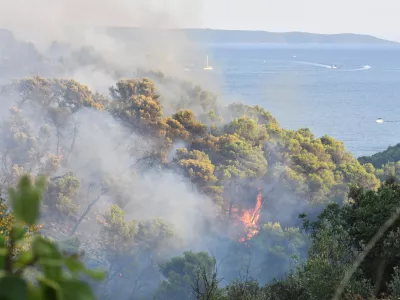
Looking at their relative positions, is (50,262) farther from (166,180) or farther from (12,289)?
(166,180)

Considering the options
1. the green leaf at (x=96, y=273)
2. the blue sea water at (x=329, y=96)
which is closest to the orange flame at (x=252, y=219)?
the blue sea water at (x=329, y=96)

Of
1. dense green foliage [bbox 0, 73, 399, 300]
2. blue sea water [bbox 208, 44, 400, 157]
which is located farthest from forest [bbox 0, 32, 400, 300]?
blue sea water [bbox 208, 44, 400, 157]

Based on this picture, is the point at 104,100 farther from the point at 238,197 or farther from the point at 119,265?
the point at 119,265

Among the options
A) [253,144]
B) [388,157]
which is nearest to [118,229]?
[253,144]

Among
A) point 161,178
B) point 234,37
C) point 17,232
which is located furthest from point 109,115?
point 234,37

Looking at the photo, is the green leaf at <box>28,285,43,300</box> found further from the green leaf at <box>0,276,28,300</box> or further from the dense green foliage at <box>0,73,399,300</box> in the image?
the dense green foliage at <box>0,73,399,300</box>

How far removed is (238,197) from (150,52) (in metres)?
18.2

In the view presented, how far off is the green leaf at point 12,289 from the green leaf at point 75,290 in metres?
0.02

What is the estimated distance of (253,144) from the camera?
2292cm

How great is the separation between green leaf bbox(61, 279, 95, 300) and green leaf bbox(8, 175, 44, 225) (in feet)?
0.13

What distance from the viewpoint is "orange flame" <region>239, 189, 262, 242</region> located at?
824 inches

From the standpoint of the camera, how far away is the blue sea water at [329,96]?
131 feet

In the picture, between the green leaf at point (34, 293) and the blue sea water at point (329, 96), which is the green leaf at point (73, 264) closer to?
the green leaf at point (34, 293)

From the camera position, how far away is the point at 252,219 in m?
21.8
